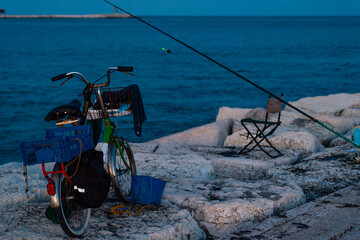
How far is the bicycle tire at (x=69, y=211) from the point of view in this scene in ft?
Result: 12.0

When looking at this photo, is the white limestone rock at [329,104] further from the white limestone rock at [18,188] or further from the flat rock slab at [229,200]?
the white limestone rock at [18,188]

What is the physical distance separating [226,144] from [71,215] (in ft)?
16.9

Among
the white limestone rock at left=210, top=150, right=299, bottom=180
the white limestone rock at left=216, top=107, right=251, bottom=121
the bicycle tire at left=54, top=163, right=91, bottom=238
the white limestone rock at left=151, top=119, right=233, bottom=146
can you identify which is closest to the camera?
the bicycle tire at left=54, top=163, right=91, bottom=238

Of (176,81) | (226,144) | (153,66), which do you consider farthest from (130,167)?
(153,66)

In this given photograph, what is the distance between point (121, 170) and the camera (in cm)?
491

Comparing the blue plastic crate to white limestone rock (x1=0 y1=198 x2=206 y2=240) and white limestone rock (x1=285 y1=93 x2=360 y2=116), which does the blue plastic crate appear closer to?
white limestone rock (x1=0 y1=198 x2=206 y2=240)

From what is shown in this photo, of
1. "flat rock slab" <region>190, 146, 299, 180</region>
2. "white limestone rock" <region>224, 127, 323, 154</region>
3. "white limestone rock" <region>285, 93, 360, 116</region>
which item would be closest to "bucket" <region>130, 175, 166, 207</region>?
"flat rock slab" <region>190, 146, 299, 180</region>

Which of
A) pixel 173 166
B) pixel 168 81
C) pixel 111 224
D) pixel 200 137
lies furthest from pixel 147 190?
pixel 168 81

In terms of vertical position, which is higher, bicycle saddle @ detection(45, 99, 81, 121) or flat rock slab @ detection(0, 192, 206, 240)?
bicycle saddle @ detection(45, 99, 81, 121)

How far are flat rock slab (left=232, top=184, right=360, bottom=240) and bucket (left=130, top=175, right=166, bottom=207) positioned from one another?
33.1 inches

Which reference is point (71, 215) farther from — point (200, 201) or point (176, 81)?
point (176, 81)

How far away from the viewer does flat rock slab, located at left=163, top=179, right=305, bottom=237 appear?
4.70 metres

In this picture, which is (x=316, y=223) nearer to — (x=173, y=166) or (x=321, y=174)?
(x=321, y=174)

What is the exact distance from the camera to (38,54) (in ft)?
148
